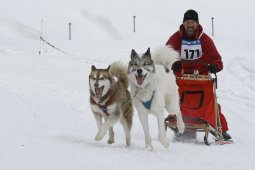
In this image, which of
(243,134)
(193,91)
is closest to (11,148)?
(193,91)

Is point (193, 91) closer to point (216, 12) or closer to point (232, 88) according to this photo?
point (232, 88)

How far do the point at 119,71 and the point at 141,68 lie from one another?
0.64 metres

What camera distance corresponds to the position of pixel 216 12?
45.6 metres

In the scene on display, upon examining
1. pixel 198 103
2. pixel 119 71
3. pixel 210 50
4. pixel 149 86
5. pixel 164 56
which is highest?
pixel 210 50

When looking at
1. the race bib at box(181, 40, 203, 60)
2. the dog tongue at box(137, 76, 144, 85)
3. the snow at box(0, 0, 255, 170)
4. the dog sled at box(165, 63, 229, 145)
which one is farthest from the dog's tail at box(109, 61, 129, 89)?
the race bib at box(181, 40, 203, 60)

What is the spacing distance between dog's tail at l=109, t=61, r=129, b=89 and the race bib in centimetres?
131

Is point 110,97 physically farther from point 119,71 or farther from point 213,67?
point 213,67

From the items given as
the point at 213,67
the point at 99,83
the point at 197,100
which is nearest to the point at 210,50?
the point at 213,67

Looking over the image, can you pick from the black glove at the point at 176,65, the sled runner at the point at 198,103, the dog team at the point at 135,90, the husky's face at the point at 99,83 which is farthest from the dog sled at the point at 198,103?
the husky's face at the point at 99,83

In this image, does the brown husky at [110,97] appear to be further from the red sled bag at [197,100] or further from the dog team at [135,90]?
the red sled bag at [197,100]

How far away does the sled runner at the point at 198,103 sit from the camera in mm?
7277

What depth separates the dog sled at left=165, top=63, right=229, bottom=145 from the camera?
23.9ft

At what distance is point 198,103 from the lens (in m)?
7.36

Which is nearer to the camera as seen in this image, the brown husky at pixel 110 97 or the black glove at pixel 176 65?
the brown husky at pixel 110 97
